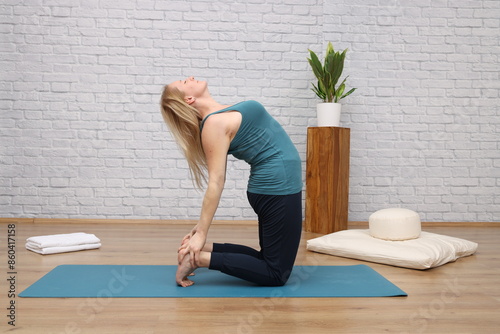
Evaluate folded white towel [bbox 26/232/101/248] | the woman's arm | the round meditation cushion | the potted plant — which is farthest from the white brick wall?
the woman's arm

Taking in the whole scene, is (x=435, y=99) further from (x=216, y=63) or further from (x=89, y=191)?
(x=89, y=191)

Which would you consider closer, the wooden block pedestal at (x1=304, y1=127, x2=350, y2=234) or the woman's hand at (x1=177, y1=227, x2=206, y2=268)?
the woman's hand at (x1=177, y1=227, x2=206, y2=268)

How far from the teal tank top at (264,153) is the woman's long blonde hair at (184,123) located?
83 millimetres

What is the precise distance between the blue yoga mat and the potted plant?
1.69 m

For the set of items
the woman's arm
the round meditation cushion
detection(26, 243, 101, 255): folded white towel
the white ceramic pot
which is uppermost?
the white ceramic pot

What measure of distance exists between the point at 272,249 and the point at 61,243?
1.55m

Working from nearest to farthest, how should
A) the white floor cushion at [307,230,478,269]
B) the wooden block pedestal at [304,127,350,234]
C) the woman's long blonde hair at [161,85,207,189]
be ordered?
the woman's long blonde hair at [161,85,207,189] → the white floor cushion at [307,230,478,269] → the wooden block pedestal at [304,127,350,234]

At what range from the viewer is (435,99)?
471cm

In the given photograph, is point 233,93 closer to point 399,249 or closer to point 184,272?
point 399,249

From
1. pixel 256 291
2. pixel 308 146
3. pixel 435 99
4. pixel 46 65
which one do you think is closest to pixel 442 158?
pixel 435 99

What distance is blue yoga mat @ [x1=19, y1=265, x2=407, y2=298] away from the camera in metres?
2.33

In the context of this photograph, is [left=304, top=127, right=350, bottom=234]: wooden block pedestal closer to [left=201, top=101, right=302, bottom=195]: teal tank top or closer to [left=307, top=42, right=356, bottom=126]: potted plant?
[left=307, top=42, right=356, bottom=126]: potted plant

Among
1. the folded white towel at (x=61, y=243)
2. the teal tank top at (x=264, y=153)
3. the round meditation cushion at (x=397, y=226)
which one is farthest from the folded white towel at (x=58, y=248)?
the round meditation cushion at (x=397, y=226)

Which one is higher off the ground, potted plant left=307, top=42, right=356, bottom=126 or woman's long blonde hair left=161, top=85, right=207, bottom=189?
potted plant left=307, top=42, right=356, bottom=126
